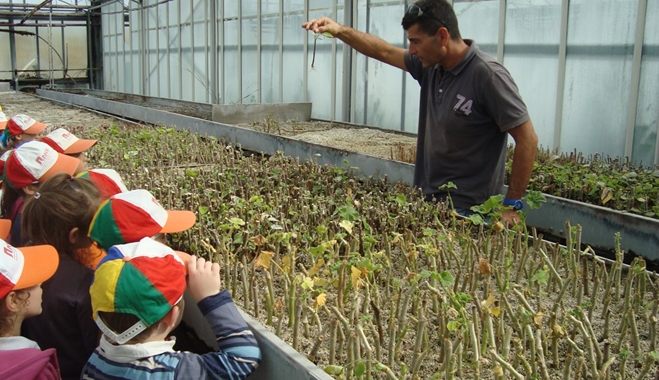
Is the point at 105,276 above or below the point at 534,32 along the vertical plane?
below

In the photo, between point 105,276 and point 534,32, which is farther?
point 534,32

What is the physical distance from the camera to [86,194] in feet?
8.05

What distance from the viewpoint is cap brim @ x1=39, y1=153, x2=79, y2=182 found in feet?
10.4

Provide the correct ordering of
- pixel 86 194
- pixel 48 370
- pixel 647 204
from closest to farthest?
pixel 48 370 < pixel 86 194 < pixel 647 204

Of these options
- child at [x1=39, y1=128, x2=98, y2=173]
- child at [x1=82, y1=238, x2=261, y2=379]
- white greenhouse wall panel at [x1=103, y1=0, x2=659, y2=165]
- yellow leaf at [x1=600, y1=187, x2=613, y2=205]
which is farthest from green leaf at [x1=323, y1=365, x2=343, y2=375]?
white greenhouse wall panel at [x1=103, y1=0, x2=659, y2=165]

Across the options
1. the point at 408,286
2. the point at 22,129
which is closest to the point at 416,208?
the point at 408,286

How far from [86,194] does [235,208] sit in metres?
1.01

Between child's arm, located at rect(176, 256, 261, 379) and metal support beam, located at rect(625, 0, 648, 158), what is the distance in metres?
5.30

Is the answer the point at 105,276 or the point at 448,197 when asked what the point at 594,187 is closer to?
the point at 448,197

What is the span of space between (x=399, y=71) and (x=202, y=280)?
756 cm

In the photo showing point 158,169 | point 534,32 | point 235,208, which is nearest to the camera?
point 235,208

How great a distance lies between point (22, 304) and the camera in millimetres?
1934

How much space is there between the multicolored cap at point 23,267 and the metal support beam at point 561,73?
18.9 feet

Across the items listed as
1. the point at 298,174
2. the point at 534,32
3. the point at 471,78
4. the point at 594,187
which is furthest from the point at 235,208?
the point at 534,32
